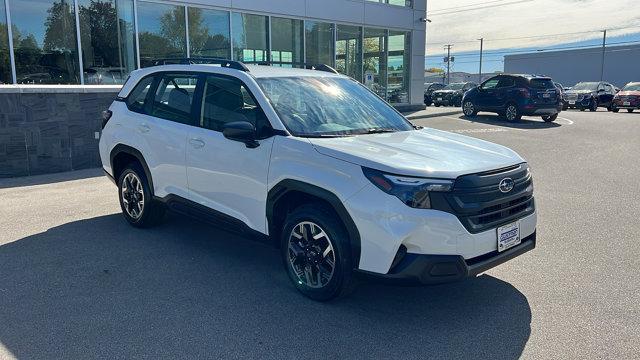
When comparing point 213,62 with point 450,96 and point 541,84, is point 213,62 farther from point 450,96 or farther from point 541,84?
point 450,96

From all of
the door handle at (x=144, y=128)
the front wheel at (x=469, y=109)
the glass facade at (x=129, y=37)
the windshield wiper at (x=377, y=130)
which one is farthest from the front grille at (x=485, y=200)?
the front wheel at (x=469, y=109)

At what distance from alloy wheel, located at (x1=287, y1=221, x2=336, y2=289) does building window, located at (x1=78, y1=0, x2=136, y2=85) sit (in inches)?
471

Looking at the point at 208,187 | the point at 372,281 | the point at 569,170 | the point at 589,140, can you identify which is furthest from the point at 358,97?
the point at 589,140

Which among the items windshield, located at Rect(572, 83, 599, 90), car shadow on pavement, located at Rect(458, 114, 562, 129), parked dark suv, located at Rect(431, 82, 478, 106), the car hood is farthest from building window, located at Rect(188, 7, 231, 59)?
windshield, located at Rect(572, 83, 599, 90)

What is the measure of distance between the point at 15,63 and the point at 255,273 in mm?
11430

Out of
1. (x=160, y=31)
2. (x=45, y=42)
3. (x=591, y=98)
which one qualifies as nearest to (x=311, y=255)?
(x=45, y=42)

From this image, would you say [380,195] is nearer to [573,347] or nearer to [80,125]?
[573,347]

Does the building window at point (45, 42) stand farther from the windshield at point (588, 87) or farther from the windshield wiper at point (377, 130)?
the windshield at point (588, 87)

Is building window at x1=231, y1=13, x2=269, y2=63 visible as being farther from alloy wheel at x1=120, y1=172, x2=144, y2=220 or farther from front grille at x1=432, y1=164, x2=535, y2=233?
front grille at x1=432, y1=164, x2=535, y2=233

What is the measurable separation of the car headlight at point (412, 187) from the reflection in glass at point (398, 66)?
64.7 feet

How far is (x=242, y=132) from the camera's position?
4.19 metres

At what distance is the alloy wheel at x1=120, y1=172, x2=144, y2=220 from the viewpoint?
584 cm

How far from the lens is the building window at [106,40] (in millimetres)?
14102

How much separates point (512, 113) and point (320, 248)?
16698 mm
